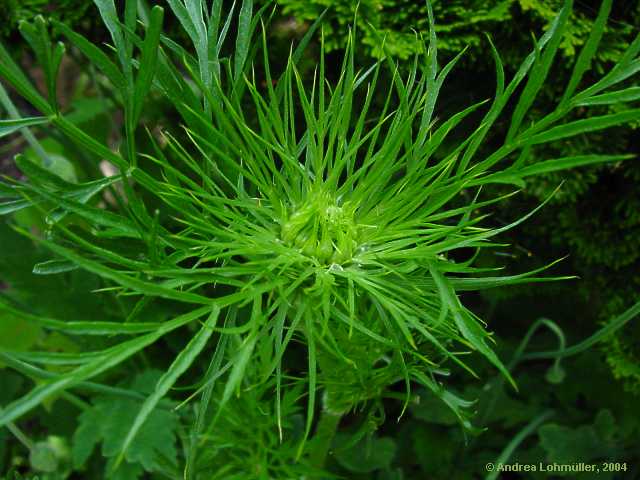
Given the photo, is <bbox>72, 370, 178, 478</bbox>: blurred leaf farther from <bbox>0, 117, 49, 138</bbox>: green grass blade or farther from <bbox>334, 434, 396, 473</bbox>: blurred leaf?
<bbox>0, 117, 49, 138</bbox>: green grass blade

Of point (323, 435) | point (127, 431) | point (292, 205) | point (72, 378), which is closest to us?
point (72, 378)

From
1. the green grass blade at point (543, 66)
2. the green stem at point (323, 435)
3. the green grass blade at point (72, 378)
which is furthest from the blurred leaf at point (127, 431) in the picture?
the green grass blade at point (543, 66)

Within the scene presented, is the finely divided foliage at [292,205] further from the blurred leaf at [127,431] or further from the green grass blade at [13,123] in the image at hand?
the blurred leaf at [127,431]

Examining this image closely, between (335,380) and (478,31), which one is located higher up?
(478,31)

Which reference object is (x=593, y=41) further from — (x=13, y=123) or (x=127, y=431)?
(x=127, y=431)

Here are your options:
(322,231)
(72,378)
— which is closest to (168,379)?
(72,378)

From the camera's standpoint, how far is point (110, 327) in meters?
0.48

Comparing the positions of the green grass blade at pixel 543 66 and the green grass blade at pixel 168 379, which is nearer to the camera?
the green grass blade at pixel 168 379

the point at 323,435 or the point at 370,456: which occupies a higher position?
the point at 323,435

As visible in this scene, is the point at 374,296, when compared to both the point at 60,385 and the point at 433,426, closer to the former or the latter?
the point at 60,385

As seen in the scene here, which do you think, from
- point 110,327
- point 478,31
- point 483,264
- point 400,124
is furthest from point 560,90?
point 110,327

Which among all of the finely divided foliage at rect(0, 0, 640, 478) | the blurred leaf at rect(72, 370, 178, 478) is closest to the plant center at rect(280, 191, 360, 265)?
the finely divided foliage at rect(0, 0, 640, 478)

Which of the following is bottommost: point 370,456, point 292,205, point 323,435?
point 370,456

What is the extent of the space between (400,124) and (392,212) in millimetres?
80
